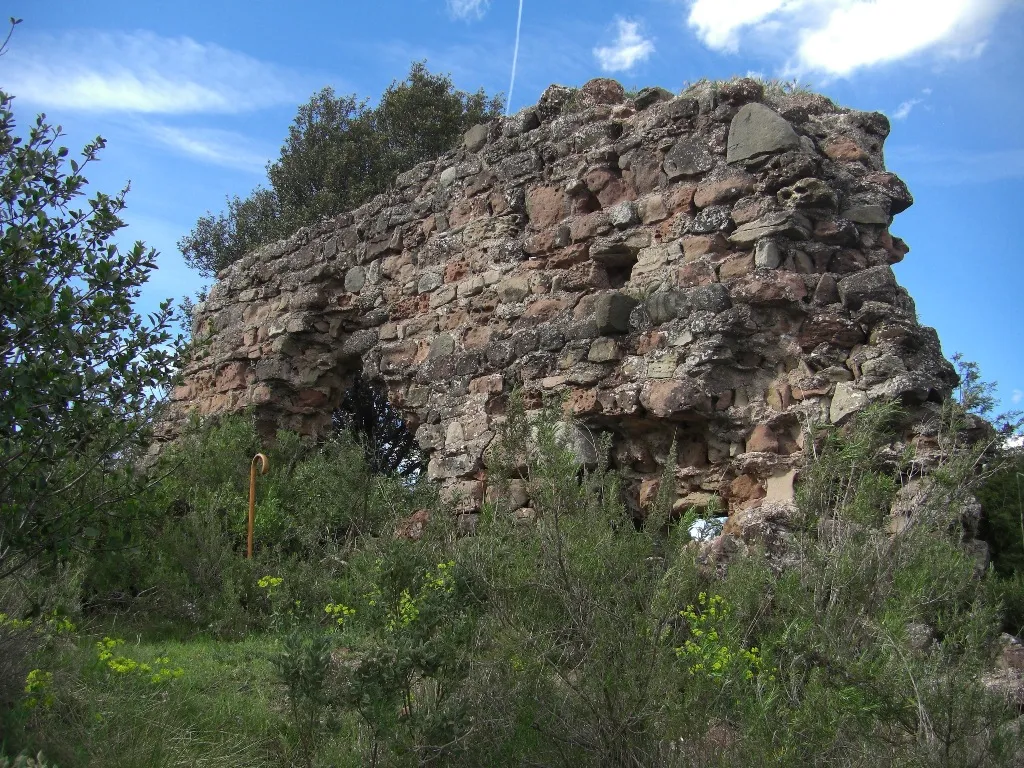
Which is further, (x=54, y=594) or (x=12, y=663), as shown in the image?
(x=54, y=594)

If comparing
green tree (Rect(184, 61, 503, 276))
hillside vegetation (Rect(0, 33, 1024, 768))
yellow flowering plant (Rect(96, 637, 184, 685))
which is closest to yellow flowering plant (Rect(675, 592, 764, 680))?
Result: hillside vegetation (Rect(0, 33, 1024, 768))

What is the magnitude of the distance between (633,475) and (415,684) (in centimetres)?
241

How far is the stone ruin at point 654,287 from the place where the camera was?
493 centimetres

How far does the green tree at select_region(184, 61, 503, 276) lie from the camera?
1498cm

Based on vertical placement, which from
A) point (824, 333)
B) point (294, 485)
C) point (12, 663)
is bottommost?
point (12, 663)

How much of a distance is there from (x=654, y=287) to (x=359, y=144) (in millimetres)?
10897

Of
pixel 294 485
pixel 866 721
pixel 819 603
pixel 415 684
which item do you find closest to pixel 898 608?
pixel 819 603

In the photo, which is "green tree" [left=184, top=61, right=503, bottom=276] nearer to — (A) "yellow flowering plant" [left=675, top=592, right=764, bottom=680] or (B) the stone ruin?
(B) the stone ruin

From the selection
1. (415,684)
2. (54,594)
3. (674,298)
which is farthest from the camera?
(674,298)

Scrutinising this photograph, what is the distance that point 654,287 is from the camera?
5559mm

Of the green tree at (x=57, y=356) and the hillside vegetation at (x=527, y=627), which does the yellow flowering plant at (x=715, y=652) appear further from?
the green tree at (x=57, y=356)

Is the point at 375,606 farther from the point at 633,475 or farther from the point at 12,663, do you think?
the point at 633,475

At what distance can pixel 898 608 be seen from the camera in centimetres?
312

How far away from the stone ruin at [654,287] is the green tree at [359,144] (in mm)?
7567
